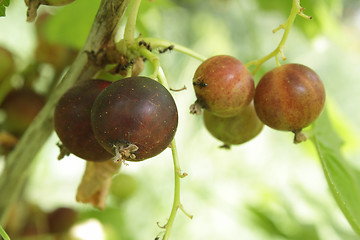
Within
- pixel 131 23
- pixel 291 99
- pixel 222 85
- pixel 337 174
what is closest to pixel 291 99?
pixel 291 99

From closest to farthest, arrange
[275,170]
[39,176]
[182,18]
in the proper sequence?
[39,176] < [182,18] < [275,170]

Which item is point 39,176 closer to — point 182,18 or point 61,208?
point 61,208

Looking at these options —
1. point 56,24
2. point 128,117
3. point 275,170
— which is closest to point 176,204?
point 128,117

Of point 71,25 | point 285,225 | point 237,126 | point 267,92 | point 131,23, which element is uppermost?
point 131,23

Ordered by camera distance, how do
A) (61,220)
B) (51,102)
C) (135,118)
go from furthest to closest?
1. (61,220)
2. (51,102)
3. (135,118)

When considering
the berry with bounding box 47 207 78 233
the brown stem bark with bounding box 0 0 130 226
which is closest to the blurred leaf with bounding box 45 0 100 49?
the berry with bounding box 47 207 78 233

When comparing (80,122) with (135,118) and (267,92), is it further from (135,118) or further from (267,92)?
(267,92)

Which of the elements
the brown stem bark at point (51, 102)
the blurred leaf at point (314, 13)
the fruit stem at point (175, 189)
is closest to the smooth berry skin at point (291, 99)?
the fruit stem at point (175, 189)
